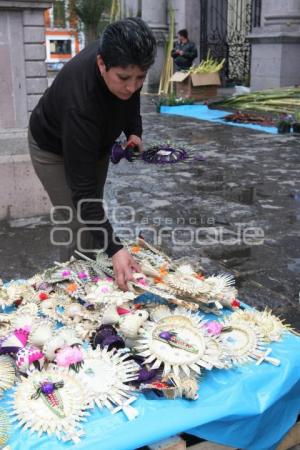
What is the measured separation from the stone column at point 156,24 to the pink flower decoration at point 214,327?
16.3 metres

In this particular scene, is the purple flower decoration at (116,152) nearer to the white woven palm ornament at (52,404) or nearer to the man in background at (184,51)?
the white woven palm ornament at (52,404)

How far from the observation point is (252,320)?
2.35 m

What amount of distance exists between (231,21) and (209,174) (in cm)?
1426

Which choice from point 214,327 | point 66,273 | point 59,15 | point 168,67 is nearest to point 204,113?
point 168,67

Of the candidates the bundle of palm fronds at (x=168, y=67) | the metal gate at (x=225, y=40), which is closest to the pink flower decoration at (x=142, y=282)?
the bundle of palm fronds at (x=168, y=67)

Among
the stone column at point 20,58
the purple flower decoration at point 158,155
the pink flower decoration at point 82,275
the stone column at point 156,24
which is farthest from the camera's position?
the stone column at point 156,24

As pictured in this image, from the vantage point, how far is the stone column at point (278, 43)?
12.4 metres

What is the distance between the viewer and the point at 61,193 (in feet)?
9.56

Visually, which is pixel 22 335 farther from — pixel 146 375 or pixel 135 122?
pixel 135 122

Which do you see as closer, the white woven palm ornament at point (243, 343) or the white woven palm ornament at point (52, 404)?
the white woven palm ornament at point (52, 404)

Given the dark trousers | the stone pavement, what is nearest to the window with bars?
the stone pavement

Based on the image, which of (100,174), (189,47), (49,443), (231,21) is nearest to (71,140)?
(100,174)

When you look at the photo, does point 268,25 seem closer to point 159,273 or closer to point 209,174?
point 209,174

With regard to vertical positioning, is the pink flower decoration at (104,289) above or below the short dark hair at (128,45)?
below
